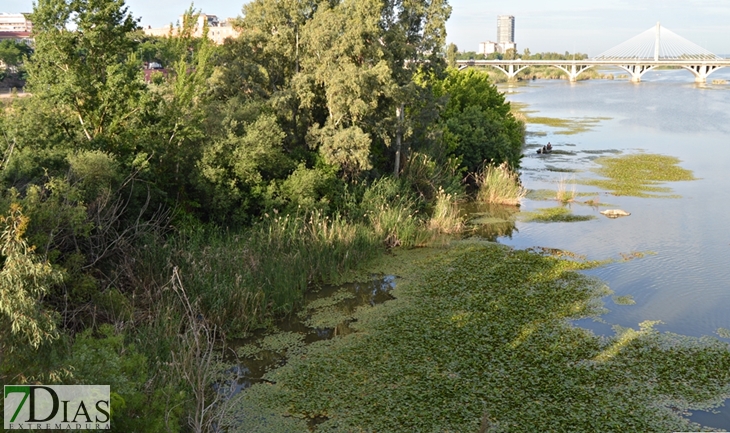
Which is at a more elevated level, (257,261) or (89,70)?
(89,70)

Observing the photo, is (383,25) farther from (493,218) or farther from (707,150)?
(707,150)

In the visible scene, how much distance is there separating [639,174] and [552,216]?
757 centimetres

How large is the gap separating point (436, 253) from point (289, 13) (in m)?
6.28

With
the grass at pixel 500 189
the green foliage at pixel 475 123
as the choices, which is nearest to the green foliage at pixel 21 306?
the grass at pixel 500 189

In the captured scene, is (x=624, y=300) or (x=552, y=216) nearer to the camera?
(x=624, y=300)

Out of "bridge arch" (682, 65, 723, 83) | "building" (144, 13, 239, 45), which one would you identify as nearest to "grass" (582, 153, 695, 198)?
"building" (144, 13, 239, 45)

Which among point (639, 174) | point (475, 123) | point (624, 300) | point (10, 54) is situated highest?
point (10, 54)

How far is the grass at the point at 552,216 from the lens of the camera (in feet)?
54.1

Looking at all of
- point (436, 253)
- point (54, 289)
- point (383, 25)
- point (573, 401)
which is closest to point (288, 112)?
point (383, 25)

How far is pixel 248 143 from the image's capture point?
12391 mm

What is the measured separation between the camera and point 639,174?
22578 mm

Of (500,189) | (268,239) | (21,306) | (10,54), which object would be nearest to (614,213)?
(500,189)

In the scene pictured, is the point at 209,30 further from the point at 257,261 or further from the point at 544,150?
the point at 544,150

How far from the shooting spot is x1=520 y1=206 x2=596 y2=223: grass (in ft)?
54.1
